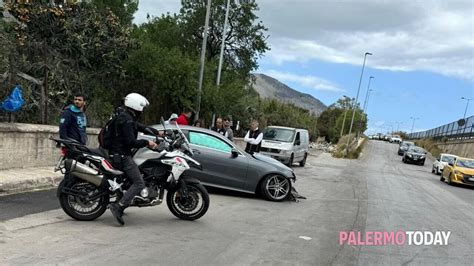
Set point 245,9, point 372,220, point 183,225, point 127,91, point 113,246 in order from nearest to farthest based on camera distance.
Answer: point 113,246 < point 183,225 < point 372,220 < point 127,91 < point 245,9

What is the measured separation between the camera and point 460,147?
50.6 metres

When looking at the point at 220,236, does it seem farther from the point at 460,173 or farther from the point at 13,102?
the point at 460,173

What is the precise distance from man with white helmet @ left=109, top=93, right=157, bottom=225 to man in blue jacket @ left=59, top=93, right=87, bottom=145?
1.63 meters

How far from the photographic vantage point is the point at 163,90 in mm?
18328

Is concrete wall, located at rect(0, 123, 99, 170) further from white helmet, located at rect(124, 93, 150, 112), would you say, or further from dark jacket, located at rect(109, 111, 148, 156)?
white helmet, located at rect(124, 93, 150, 112)

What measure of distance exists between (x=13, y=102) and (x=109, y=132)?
14.6ft

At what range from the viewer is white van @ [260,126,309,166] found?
72.6 feet

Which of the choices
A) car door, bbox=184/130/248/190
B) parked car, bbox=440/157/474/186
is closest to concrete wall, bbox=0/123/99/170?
car door, bbox=184/130/248/190

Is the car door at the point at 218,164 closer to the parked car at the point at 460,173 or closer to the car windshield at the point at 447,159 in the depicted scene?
the parked car at the point at 460,173

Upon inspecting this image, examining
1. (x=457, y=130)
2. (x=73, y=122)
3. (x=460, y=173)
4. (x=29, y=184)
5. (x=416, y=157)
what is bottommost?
(x=416, y=157)

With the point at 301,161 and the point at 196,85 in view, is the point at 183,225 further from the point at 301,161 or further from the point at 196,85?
the point at 301,161

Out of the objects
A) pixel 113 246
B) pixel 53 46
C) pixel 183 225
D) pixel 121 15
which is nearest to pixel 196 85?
pixel 53 46

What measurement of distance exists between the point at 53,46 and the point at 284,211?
10354 millimetres

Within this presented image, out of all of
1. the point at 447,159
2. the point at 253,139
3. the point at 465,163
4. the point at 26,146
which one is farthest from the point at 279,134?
the point at 447,159
